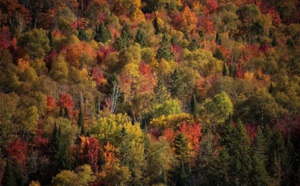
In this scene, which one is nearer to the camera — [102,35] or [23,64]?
[23,64]

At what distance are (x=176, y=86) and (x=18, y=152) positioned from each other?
1557 inches

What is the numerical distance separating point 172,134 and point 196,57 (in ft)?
123

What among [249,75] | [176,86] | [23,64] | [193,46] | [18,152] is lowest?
[18,152]

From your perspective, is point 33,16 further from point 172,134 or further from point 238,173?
point 238,173

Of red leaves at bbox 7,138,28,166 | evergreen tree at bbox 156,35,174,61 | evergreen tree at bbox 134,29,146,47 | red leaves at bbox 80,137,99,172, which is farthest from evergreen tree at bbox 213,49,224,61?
red leaves at bbox 7,138,28,166

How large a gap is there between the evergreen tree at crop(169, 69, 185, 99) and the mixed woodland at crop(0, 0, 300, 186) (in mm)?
227

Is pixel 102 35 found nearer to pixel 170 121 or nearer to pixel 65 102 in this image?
pixel 65 102

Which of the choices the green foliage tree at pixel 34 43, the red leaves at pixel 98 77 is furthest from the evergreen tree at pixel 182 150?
the green foliage tree at pixel 34 43

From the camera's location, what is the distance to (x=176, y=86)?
10719 centimetres

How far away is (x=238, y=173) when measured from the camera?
243 ft

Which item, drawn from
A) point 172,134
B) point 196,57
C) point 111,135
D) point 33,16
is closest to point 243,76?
point 196,57

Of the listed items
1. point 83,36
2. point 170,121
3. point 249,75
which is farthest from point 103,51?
point 249,75

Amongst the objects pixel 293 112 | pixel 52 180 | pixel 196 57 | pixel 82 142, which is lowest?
Answer: pixel 52 180

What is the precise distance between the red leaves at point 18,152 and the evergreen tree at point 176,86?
3709cm
